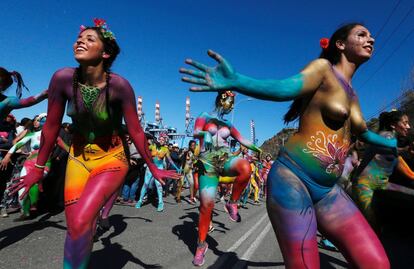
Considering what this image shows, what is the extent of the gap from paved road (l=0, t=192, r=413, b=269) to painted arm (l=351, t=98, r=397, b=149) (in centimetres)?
215

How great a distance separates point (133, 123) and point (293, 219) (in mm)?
1566

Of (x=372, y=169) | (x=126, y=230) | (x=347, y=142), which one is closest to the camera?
(x=347, y=142)

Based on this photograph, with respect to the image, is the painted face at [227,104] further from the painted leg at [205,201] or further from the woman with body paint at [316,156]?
the woman with body paint at [316,156]

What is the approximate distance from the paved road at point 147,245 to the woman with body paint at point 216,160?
0.50 m

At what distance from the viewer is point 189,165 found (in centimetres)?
1174

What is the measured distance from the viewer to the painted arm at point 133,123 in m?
2.66

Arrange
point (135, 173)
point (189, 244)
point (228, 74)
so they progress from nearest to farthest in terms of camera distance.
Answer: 1. point (228, 74)
2. point (189, 244)
3. point (135, 173)

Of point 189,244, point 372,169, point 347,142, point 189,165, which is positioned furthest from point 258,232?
point 189,165

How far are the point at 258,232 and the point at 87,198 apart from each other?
4.39 m

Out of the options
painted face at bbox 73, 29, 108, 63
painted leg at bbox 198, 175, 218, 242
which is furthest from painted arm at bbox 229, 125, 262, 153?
painted face at bbox 73, 29, 108, 63

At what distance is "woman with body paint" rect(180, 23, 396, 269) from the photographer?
Answer: 5.98 ft

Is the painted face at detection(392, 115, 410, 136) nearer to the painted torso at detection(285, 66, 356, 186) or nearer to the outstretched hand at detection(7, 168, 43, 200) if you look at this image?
the painted torso at detection(285, 66, 356, 186)

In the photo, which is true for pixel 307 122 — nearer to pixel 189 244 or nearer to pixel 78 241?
pixel 78 241

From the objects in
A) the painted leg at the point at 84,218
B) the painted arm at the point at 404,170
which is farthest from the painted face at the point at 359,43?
the painted arm at the point at 404,170
